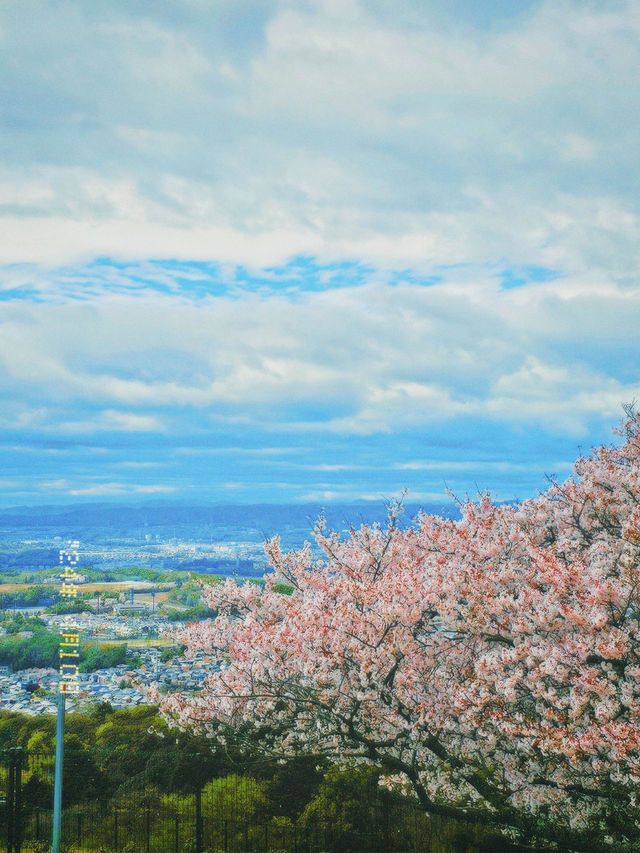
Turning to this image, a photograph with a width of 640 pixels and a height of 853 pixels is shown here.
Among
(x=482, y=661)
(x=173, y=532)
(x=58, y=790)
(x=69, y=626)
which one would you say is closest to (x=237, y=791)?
(x=58, y=790)

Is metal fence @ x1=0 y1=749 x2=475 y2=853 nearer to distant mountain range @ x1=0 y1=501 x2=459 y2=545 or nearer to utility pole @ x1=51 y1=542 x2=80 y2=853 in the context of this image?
utility pole @ x1=51 y1=542 x2=80 y2=853

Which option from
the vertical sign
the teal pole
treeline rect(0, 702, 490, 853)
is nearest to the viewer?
the vertical sign

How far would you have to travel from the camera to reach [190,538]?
145 ft

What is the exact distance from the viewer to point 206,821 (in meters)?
15.4

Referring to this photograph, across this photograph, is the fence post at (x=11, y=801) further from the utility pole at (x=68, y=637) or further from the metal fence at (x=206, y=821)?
the utility pole at (x=68, y=637)

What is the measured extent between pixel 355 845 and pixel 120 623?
35895 mm

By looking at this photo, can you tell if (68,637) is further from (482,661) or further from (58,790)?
(482,661)

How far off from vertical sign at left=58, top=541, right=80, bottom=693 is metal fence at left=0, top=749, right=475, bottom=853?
2.47m

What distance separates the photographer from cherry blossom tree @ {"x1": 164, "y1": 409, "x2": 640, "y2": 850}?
8000 millimetres

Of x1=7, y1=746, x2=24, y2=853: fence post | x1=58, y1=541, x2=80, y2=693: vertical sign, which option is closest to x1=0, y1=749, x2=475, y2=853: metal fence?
x1=7, y1=746, x2=24, y2=853: fence post

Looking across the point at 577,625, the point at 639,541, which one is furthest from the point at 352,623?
the point at 639,541

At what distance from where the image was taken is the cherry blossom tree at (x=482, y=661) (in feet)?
26.2

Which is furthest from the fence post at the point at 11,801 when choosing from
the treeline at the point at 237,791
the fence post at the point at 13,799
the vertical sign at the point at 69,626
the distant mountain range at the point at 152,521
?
the distant mountain range at the point at 152,521

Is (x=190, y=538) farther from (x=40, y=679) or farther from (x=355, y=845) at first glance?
(x=355, y=845)
